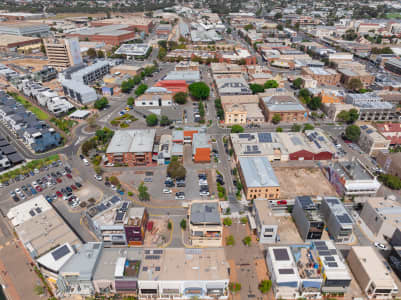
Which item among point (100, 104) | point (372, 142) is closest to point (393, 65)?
point (372, 142)

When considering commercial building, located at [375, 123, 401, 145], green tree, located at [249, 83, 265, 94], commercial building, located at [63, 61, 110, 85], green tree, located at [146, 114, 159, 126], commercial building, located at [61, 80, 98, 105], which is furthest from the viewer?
commercial building, located at [63, 61, 110, 85]

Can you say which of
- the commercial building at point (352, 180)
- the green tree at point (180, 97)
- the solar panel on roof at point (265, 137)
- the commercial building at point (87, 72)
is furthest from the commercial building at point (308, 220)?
the commercial building at point (87, 72)

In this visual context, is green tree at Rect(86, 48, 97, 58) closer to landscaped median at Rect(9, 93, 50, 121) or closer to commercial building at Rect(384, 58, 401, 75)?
landscaped median at Rect(9, 93, 50, 121)

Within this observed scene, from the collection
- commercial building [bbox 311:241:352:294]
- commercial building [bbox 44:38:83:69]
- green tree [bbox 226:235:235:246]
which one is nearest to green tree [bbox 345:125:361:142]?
commercial building [bbox 311:241:352:294]

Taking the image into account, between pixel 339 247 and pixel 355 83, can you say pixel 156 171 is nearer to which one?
pixel 339 247

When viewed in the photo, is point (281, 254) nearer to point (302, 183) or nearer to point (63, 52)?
point (302, 183)

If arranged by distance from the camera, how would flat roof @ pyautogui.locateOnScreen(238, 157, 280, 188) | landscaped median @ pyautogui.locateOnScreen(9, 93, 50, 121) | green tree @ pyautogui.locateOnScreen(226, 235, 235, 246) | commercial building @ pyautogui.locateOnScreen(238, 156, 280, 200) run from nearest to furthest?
green tree @ pyautogui.locateOnScreen(226, 235, 235, 246)
commercial building @ pyautogui.locateOnScreen(238, 156, 280, 200)
flat roof @ pyautogui.locateOnScreen(238, 157, 280, 188)
landscaped median @ pyautogui.locateOnScreen(9, 93, 50, 121)

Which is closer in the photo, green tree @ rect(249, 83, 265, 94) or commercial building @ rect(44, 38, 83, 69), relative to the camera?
green tree @ rect(249, 83, 265, 94)
